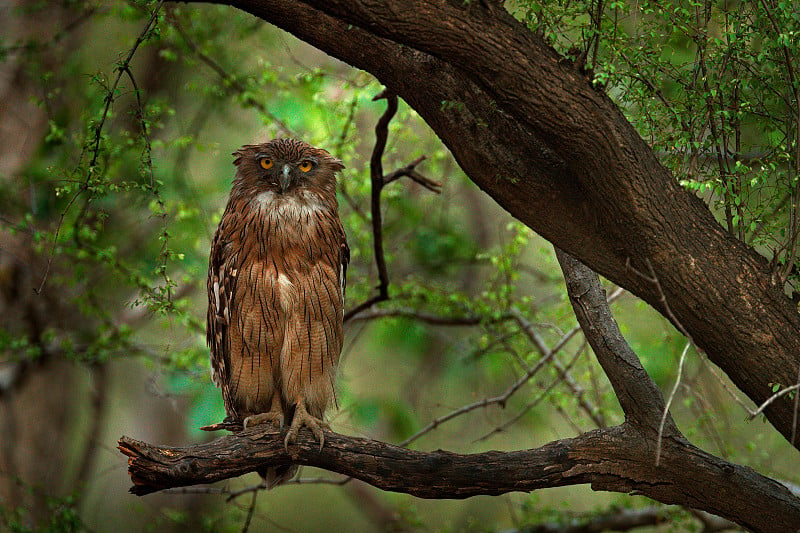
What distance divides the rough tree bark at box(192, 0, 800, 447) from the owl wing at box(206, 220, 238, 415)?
1092 millimetres

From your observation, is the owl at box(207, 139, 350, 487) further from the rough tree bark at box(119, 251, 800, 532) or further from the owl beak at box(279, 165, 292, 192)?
the rough tree bark at box(119, 251, 800, 532)

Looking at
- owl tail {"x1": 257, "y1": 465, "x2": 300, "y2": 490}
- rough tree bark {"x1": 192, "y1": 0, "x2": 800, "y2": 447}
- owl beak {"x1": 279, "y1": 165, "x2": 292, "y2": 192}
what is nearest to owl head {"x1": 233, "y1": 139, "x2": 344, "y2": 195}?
owl beak {"x1": 279, "y1": 165, "x2": 292, "y2": 192}

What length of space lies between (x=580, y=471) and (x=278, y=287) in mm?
1311

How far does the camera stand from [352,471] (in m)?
2.63

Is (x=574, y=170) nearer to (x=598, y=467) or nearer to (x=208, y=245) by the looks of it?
(x=598, y=467)

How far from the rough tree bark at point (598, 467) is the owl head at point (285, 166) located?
1079 mm

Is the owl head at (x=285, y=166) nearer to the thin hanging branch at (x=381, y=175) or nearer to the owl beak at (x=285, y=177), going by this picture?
the owl beak at (x=285, y=177)

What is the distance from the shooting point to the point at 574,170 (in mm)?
2428

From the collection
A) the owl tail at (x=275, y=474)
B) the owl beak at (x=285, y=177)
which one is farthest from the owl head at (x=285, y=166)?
the owl tail at (x=275, y=474)

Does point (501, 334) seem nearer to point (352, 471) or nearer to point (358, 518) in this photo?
point (352, 471)

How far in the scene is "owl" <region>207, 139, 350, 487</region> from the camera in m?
3.22

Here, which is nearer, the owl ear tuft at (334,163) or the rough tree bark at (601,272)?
the rough tree bark at (601,272)

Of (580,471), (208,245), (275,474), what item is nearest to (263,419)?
(275,474)

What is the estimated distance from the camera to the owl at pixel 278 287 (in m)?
3.22
